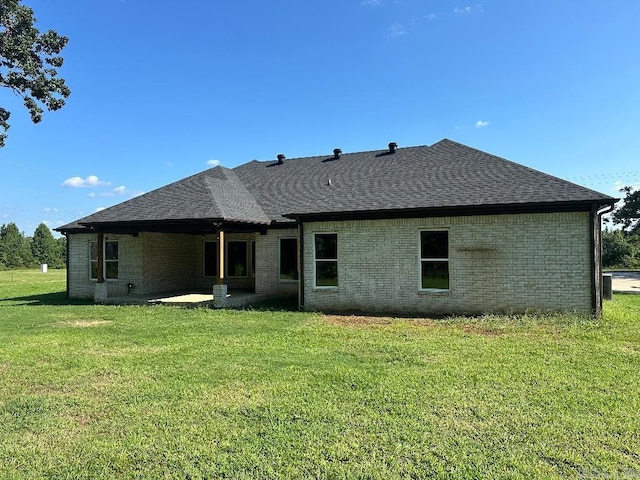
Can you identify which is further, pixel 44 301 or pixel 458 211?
pixel 44 301

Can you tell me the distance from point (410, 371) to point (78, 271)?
17.4 m

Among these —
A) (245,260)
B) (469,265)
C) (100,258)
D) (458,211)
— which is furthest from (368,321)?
(100,258)

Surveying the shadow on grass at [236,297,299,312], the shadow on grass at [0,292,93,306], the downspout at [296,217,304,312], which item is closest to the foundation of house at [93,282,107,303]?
the shadow on grass at [0,292,93,306]

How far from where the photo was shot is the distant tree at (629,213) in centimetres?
4125

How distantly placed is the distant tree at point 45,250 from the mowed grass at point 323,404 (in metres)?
58.5

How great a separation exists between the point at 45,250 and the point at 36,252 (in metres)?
1.14

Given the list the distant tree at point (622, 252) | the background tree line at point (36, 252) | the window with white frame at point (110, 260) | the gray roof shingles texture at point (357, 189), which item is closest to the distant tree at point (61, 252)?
the background tree line at point (36, 252)

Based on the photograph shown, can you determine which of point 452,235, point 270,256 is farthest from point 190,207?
point 452,235

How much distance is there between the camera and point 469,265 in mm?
12234

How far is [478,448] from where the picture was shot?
402cm

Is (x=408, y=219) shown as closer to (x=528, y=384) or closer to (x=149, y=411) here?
(x=528, y=384)

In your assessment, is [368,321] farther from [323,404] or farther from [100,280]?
[100,280]

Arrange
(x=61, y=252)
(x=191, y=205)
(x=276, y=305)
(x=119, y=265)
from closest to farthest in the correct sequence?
(x=276, y=305) < (x=191, y=205) < (x=119, y=265) < (x=61, y=252)

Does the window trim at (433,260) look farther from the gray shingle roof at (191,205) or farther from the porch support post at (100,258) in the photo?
the porch support post at (100,258)
